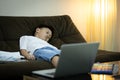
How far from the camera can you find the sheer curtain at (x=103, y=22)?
12.6 feet

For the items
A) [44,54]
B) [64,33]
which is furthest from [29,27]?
[44,54]

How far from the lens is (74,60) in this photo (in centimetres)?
169

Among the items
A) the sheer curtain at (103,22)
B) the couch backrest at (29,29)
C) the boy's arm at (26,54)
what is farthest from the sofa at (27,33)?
the sheer curtain at (103,22)

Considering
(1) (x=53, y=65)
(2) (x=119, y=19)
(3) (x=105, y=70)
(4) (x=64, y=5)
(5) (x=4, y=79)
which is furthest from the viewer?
(2) (x=119, y=19)

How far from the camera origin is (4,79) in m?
2.21

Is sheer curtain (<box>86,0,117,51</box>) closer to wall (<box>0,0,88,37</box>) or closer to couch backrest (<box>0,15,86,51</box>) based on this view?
wall (<box>0,0,88,37</box>)

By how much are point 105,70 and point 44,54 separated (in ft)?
2.63

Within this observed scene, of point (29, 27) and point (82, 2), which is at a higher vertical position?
point (82, 2)

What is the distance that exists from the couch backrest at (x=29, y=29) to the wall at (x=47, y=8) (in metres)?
0.22

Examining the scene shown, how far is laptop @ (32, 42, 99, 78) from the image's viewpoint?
64.1 inches

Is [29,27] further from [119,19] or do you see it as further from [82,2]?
[119,19]

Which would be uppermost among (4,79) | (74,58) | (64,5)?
(64,5)

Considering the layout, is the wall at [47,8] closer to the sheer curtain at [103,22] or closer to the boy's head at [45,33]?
the sheer curtain at [103,22]

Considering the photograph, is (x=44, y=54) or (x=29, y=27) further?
(x=29, y=27)
